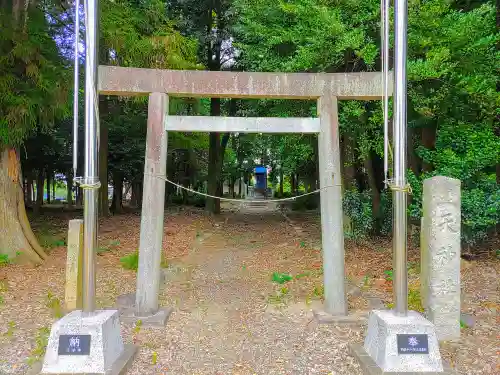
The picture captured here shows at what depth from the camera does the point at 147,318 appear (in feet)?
17.5

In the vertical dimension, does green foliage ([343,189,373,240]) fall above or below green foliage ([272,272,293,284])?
above

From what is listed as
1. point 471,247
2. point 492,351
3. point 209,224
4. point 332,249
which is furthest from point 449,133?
point 209,224

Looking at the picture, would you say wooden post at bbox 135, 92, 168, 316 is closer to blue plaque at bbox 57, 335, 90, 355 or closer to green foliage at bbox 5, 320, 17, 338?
green foliage at bbox 5, 320, 17, 338

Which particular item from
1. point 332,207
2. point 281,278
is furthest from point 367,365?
point 281,278

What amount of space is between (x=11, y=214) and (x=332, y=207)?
21.2 feet

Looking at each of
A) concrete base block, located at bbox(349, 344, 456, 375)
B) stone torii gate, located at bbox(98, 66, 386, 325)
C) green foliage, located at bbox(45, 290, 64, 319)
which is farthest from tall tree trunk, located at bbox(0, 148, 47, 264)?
concrete base block, located at bbox(349, 344, 456, 375)

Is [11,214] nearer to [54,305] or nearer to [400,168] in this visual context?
[54,305]

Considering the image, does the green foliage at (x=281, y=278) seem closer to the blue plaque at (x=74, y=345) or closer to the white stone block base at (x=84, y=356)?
the white stone block base at (x=84, y=356)

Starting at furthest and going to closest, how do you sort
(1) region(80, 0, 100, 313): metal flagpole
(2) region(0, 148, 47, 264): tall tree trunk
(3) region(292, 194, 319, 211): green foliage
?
(3) region(292, 194, 319, 211): green foliage
(2) region(0, 148, 47, 264): tall tree trunk
(1) region(80, 0, 100, 313): metal flagpole

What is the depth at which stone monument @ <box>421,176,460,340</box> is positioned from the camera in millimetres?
4832

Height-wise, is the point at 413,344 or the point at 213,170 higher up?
the point at 213,170

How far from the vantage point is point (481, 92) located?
711 centimetres

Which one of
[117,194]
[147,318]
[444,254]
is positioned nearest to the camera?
[444,254]

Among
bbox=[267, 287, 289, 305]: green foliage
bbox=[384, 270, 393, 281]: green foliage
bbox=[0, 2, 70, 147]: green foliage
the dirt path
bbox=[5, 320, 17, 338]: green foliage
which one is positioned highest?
bbox=[0, 2, 70, 147]: green foliage
